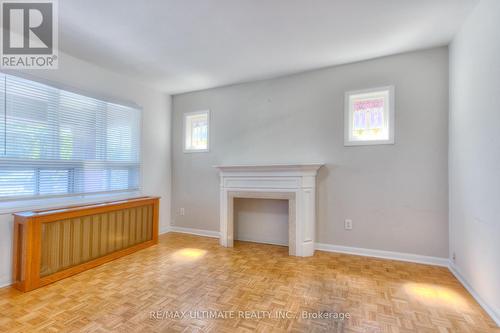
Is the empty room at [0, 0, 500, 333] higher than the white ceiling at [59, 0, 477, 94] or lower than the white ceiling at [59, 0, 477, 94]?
lower

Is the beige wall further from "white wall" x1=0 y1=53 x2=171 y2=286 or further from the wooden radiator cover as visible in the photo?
the wooden radiator cover

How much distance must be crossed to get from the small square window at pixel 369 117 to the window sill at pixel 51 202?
11.6ft

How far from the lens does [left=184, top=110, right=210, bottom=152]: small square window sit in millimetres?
4449

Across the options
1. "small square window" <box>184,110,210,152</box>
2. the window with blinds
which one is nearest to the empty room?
the window with blinds

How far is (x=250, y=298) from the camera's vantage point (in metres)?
2.16

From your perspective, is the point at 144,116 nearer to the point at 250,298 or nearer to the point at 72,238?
the point at 72,238

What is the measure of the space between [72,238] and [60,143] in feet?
3.83

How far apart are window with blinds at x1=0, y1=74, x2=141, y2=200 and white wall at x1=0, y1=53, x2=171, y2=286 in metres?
→ 0.18

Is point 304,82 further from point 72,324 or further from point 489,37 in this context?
A: point 72,324

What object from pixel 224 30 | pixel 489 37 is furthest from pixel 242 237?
pixel 489 37

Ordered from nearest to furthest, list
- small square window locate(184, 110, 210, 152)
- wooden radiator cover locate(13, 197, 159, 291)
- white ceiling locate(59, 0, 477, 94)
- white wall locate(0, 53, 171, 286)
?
white ceiling locate(59, 0, 477, 94)
wooden radiator cover locate(13, 197, 159, 291)
white wall locate(0, 53, 171, 286)
small square window locate(184, 110, 210, 152)

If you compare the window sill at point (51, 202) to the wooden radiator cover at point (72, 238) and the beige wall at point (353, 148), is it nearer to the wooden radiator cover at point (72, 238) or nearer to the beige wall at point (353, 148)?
the wooden radiator cover at point (72, 238)

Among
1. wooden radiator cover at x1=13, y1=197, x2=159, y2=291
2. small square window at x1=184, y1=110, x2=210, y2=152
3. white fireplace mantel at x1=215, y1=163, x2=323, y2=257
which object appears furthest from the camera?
small square window at x1=184, y1=110, x2=210, y2=152

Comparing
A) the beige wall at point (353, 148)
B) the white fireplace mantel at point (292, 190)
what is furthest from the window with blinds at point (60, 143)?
the white fireplace mantel at point (292, 190)
